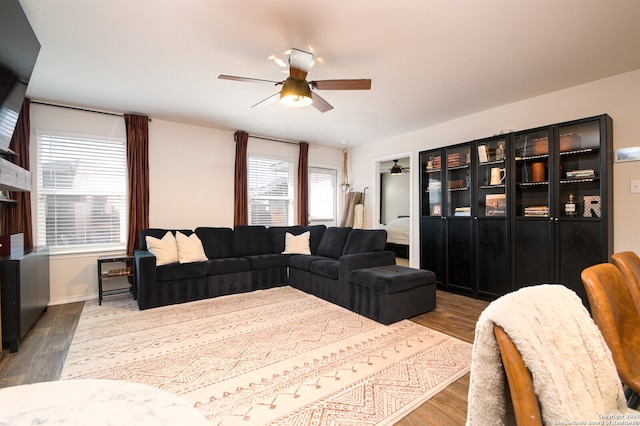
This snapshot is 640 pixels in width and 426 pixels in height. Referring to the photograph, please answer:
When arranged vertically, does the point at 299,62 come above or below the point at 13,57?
above

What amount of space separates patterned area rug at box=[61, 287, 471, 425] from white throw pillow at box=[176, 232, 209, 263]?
74 centimetres

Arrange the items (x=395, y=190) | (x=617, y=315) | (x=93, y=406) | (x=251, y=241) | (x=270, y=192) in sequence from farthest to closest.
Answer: (x=395, y=190) < (x=270, y=192) < (x=251, y=241) < (x=617, y=315) < (x=93, y=406)

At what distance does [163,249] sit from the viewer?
395 centimetres

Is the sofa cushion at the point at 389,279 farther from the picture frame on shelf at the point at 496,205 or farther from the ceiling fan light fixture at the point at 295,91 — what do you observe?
the ceiling fan light fixture at the point at 295,91

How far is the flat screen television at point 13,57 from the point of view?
195 centimetres

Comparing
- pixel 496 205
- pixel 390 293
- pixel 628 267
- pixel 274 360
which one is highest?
pixel 496 205

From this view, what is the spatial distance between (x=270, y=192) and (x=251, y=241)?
123 centimetres

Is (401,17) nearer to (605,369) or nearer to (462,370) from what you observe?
(605,369)

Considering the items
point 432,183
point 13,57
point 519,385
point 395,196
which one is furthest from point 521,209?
point 13,57

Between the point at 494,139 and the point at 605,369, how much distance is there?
3801mm

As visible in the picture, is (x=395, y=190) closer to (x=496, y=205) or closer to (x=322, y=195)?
(x=322, y=195)

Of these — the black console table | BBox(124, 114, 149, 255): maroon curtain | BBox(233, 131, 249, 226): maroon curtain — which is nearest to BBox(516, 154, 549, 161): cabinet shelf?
BBox(233, 131, 249, 226): maroon curtain

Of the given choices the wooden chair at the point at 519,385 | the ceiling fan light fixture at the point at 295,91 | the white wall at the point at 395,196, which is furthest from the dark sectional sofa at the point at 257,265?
the white wall at the point at 395,196

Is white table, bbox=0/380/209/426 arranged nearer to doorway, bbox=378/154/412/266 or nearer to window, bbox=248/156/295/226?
window, bbox=248/156/295/226
